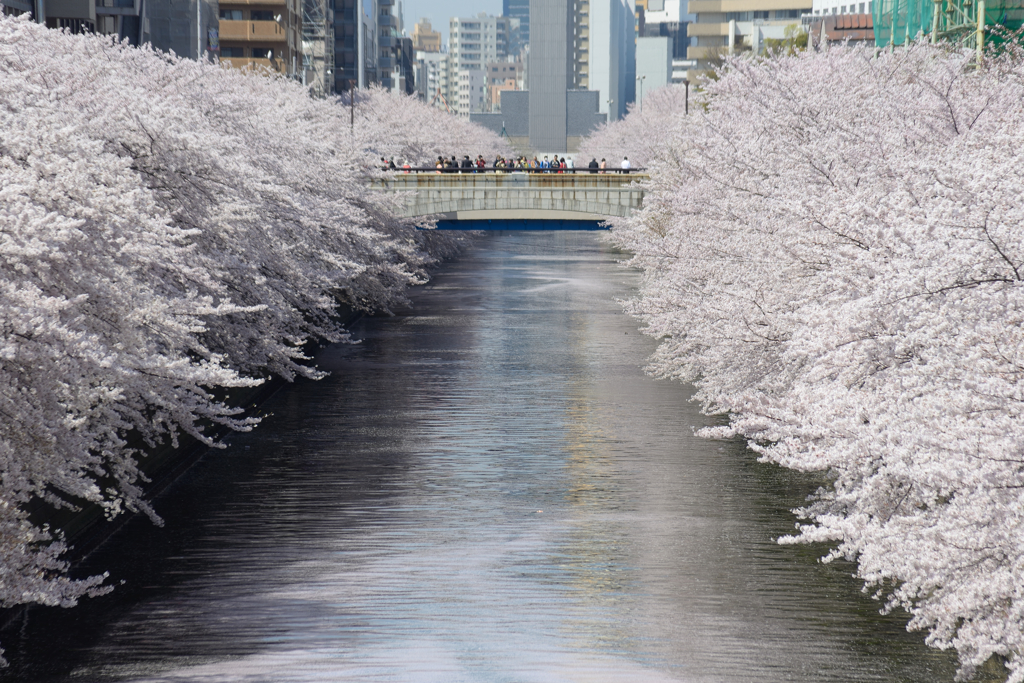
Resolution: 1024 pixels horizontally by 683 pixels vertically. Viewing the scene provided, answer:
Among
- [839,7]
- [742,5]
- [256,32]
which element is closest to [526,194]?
[256,32]

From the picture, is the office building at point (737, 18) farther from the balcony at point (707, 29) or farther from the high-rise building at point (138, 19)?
the high-rise building at point (138, 19)

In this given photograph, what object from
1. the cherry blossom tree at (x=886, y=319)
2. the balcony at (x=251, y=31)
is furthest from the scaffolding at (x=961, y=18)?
the balcony at (x=251, y=31)

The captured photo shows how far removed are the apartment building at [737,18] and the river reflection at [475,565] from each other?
381ft

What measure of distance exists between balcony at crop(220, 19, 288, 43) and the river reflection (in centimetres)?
7163

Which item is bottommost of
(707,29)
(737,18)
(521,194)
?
(521,194)

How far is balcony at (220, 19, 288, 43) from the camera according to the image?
93.4 meters

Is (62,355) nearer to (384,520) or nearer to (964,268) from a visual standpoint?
(384,520)

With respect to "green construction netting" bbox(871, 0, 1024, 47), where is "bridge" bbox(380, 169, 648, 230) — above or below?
below

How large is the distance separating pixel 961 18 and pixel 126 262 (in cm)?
3421

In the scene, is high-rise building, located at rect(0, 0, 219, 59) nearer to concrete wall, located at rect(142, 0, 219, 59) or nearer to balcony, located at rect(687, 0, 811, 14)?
concrete wall, located at rect(142, 0, 219, 59)

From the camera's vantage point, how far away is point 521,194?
57.2 meters

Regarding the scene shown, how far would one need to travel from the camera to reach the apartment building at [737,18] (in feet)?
448

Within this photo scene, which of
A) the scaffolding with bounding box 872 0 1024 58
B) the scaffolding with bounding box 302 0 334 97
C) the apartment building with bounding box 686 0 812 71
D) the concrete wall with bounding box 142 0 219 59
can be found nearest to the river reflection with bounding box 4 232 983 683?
the scaffolding with bounding box 872 0 1024 58

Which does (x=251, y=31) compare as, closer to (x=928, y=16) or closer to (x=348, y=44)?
(x=348, y=44)
